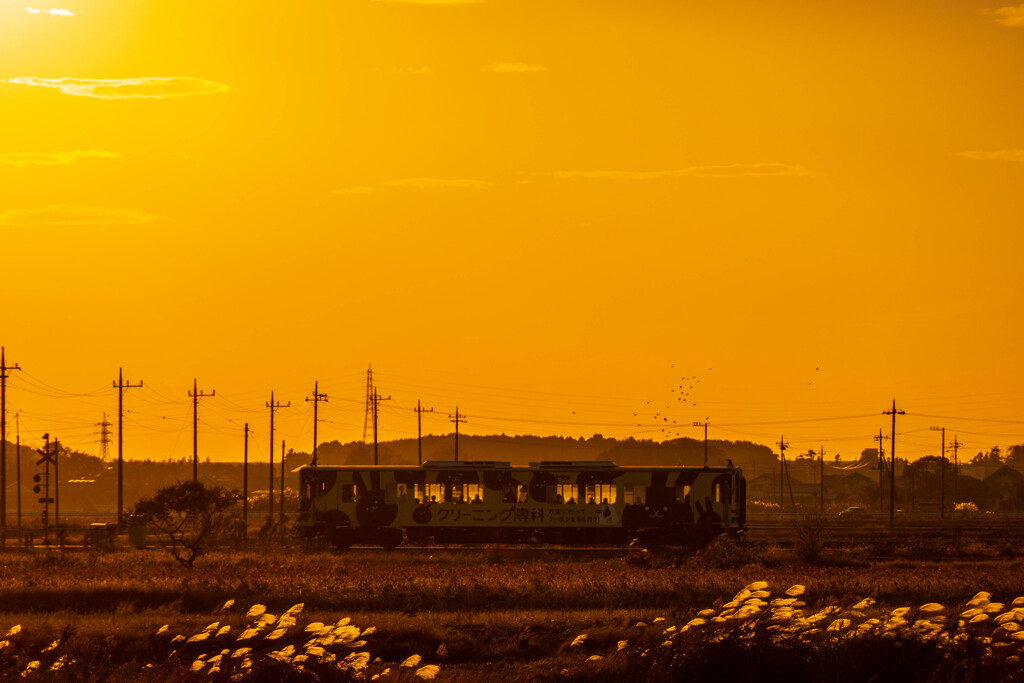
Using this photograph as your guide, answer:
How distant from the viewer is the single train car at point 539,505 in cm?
5347

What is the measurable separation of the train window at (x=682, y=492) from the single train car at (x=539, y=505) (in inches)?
1.5

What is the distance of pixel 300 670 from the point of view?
17031 millimetres

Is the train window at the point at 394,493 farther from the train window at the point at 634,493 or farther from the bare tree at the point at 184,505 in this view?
the train window at the point at 634,493

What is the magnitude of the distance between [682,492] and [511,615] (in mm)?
26675

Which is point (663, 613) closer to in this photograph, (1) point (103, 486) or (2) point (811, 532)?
(2) point (811, 532)

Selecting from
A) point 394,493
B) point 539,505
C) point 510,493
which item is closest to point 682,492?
point 539,505

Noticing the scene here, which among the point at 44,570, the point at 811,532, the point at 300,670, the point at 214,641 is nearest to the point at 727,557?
the point at 811,532

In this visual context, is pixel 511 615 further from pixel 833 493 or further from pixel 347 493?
pixel 833 493

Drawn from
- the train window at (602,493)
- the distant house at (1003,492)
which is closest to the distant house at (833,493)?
the distant house at (1003,492)

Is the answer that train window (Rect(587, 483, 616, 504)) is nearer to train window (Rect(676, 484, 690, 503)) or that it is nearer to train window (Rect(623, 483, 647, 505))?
train window (Rect(623, 483, 647, 505))

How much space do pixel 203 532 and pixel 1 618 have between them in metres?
19.5

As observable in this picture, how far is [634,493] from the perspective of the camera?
53.6m

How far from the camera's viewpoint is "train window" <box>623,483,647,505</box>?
5353 cm

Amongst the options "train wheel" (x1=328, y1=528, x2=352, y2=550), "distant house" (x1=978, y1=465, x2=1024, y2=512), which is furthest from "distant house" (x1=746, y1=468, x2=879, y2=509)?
"train wheel" (x1=328, y1=528, x2=352, y2=550)
